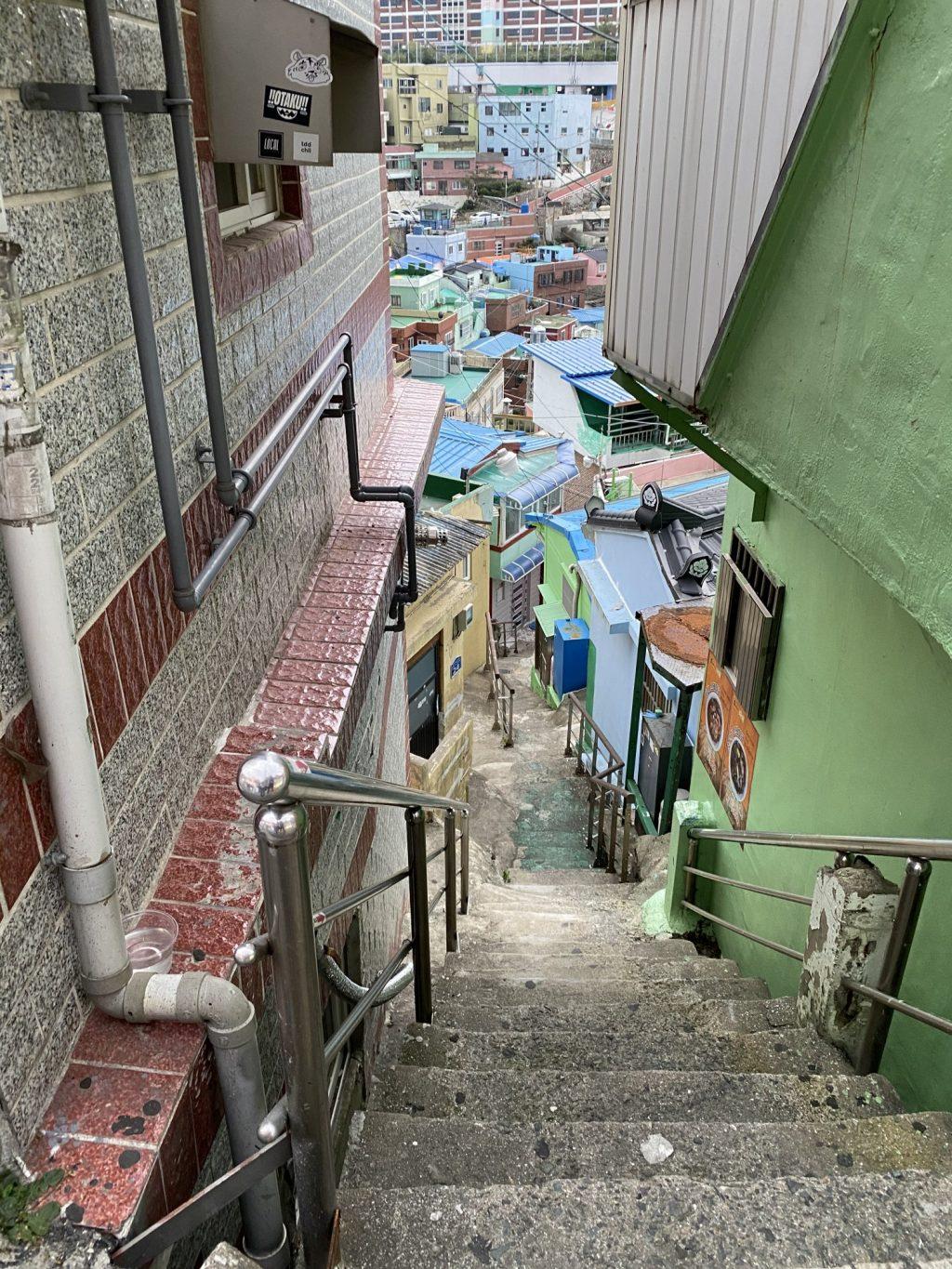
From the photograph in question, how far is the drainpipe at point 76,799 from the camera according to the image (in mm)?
1433

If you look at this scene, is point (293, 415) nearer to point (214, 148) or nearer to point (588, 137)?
point (214, 148)

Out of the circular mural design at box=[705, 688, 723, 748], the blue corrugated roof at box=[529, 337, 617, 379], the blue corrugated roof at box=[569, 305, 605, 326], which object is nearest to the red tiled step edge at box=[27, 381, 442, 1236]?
the circular mural design at box=[705, 688, 723, 748]

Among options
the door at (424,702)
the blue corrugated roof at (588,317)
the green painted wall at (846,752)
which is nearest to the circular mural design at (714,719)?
the green painted wall at (846,752)

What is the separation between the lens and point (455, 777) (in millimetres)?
12703

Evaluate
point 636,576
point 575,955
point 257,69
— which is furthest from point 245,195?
point 636,576

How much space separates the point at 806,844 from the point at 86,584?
2191 mm

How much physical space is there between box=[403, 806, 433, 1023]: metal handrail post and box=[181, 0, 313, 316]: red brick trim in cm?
172

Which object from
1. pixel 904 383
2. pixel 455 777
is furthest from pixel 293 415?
pixel 455 777

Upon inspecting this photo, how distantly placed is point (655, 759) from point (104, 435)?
7696 millimetres

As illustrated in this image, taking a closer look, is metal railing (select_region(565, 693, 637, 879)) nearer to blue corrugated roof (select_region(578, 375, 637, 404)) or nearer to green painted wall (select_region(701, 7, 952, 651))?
green painted wall (select_region(701, 7, 952, 651))

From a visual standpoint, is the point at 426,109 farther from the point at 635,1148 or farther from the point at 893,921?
the point at 635,1148

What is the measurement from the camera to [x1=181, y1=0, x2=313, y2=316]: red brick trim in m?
2.65

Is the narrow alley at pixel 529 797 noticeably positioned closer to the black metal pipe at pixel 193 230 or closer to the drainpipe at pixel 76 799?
the black metal pipe at pixel 193 230

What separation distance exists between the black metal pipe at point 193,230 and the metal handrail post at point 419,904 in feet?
3.79
